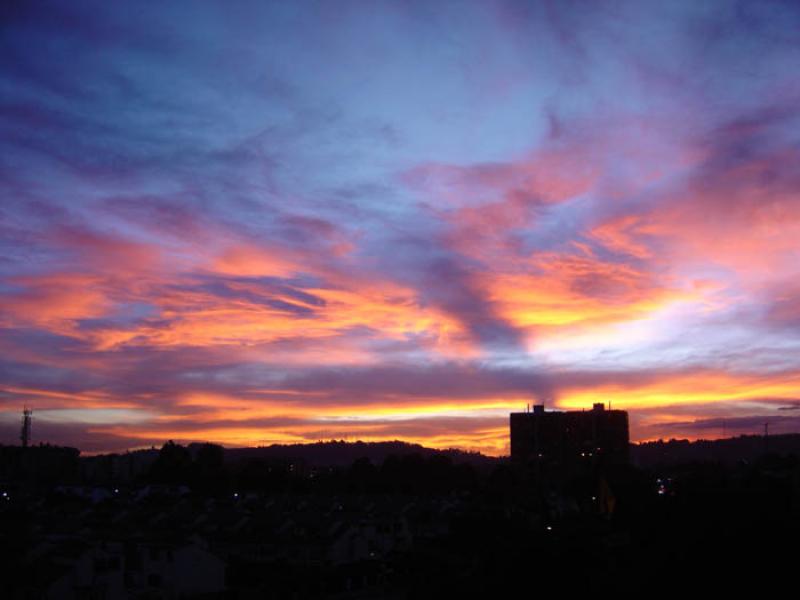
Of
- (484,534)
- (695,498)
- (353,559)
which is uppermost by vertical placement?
(695,498)

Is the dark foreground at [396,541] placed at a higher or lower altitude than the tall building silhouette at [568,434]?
lower

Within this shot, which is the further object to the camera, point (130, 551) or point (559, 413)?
point (559, 413)

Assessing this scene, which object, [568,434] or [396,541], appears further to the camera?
[568,434]

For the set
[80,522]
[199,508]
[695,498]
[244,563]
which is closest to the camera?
[695,498]

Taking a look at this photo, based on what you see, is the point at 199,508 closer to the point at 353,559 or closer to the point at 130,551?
the point at 353,559

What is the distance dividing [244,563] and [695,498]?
30.0 m

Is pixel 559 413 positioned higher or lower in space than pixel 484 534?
higher

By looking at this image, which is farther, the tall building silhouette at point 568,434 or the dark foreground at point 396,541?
the tall building silhouette at point 568,434

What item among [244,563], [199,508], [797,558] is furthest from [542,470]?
[797,558]

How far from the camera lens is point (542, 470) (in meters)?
131

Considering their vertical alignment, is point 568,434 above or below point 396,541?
above

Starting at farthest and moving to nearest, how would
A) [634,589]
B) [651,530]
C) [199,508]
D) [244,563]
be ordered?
[199,508], [244,563], [651,530], [634,589]

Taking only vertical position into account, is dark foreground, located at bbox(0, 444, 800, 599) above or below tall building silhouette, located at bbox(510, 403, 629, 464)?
below

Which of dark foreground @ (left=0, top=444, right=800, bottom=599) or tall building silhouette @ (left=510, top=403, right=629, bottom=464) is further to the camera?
tall building silhouette @ (left=510, top=403, right=629, bottom=464)
